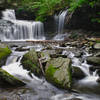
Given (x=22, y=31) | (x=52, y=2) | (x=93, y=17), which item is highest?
(x=52, y=2)

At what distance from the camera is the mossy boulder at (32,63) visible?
17.2 feet

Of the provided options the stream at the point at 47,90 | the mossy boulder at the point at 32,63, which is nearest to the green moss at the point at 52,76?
the stream at the point at 47,90

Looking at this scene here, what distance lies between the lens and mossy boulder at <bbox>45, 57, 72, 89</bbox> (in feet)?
14.3

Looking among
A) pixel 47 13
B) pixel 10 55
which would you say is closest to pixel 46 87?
pixel 10 55

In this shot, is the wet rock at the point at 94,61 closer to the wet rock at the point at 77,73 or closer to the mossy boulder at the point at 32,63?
the wet rock at the point at 77,73

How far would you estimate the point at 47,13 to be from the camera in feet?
49.2

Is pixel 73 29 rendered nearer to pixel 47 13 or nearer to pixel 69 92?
pixel 47 13

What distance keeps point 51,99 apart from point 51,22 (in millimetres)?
11424

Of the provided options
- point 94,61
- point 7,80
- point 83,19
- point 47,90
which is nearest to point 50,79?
point 47,90

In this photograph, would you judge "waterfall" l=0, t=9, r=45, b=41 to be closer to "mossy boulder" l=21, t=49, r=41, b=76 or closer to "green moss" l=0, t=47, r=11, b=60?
"green moss" l=0, t=47, r=11, b=60

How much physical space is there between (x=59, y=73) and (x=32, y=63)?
1.27 m

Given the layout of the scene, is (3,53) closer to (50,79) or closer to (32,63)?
(32,63)

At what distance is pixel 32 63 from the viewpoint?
545 cm

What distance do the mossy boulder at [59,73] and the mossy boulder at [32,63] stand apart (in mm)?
419
